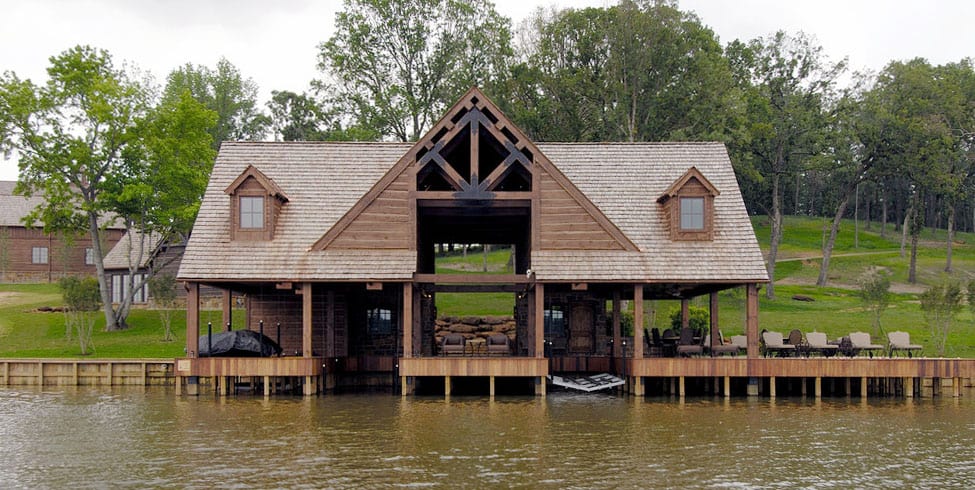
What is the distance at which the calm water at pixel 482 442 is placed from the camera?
15648mm

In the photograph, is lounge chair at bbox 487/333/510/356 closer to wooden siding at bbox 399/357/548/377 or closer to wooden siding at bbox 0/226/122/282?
wooden siding at bbox 399/357/548/377

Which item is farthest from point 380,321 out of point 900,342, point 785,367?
point 900,342

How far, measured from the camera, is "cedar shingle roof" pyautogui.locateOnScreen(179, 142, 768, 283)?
2652 cm

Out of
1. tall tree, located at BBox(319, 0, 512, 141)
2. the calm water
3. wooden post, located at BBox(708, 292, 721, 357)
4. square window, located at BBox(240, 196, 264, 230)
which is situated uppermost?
tall tree, located at BBox(319, 0, 512, 141)

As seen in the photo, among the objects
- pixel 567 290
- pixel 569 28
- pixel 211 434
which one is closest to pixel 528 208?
pixel 567 290

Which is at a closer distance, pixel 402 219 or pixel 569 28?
pixel 402 219

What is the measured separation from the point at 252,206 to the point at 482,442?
1280cm

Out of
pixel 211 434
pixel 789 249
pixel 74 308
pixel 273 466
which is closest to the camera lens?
pixel 273 466

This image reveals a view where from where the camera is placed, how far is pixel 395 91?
1988 inches

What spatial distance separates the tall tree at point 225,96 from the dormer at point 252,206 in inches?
1498

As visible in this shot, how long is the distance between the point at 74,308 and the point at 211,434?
62.6ft

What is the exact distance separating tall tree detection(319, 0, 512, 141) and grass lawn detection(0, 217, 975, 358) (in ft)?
35.2

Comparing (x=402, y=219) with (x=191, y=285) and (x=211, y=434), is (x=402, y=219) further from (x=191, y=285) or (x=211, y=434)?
(x=211, y=434)

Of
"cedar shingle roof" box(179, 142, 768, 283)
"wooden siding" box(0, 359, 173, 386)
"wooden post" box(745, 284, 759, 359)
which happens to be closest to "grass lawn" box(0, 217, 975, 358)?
"wooden siding" box(0, 359, 173, 386)
